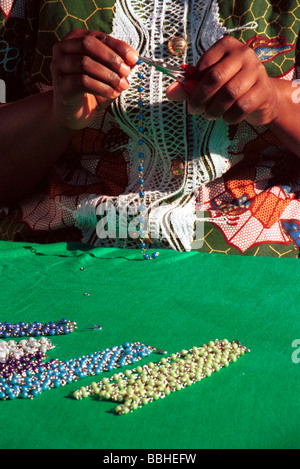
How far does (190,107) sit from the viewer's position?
861 millimetres

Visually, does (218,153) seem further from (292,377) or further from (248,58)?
(292,377)

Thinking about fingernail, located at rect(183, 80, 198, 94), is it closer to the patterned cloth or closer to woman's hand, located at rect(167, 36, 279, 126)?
woman's hand, located at rect(167, 36, 279, 126)

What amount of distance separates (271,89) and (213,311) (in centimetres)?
44

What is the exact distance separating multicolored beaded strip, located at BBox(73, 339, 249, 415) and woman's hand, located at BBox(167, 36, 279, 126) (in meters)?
0.39

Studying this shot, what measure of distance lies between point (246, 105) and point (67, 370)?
0.52 metres

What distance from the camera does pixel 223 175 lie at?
112cm

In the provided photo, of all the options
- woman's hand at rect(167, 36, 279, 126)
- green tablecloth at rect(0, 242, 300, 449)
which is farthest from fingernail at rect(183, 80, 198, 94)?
green tablecloth at rect(0, 242, 300, 449)

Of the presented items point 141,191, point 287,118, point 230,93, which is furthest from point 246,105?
point 141,191

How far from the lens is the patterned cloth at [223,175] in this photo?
3.52 ft

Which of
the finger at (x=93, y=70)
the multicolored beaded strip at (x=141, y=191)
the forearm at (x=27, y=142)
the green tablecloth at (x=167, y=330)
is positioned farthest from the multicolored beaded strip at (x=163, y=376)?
the forearm at (x=27, y=142)

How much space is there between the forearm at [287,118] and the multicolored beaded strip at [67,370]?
574 millimetres

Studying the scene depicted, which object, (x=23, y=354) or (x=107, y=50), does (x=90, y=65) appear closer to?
(x=107, y=50)

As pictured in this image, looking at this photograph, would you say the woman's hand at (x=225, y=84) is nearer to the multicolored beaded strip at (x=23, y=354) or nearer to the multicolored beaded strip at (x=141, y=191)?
the multicolored beaded strip at (x=141, y=191)

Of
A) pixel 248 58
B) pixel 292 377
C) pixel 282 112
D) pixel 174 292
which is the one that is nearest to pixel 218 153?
pixel 282 112
